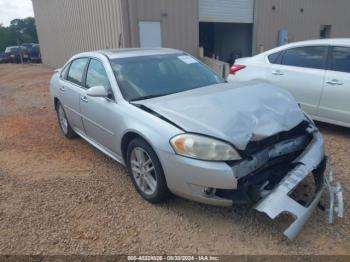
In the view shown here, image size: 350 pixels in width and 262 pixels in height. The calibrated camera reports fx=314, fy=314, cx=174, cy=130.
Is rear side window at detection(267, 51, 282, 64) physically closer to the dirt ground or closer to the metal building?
the dirt ground

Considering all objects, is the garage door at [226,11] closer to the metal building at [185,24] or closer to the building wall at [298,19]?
the metal building at [185,24]

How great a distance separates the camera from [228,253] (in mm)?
2484

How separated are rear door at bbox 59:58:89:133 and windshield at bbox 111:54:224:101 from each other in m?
0.85

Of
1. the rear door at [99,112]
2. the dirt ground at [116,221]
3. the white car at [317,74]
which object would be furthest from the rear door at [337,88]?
the rear door at [99,112]

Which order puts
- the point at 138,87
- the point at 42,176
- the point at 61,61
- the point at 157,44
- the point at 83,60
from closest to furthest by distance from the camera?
the point at 138,87, the point at 42,176, the point at 83,60, the point at 157,44, the point at 61,61

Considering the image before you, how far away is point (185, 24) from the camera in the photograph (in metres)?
13.5

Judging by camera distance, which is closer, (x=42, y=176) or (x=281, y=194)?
(x=281, y=194)

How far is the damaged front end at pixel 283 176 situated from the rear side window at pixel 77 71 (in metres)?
2.82

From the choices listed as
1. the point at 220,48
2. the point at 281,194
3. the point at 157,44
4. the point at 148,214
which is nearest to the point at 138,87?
the point at 148,214

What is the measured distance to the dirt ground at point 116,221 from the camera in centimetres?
257

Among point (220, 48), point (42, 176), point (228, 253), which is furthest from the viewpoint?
point (220, 48)

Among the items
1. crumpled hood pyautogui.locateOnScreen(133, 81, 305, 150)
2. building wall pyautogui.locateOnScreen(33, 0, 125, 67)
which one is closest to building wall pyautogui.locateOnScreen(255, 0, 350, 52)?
building wall pyautogui.locateOnScreen(33, 0, 125, 67)

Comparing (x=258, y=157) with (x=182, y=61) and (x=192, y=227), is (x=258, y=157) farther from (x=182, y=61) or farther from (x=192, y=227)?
(x=182, y=61)

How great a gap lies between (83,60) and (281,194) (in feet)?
11.1
